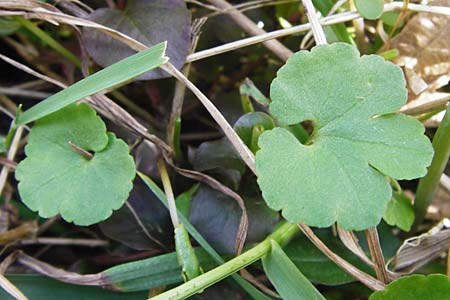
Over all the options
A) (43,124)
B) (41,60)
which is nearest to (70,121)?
(43,124)

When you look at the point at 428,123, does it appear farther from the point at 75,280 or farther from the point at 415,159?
the point at 75,280

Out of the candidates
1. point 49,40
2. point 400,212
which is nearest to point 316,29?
point 400,212

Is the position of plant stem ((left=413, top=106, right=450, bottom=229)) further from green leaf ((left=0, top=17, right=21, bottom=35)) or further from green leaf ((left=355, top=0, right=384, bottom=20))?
green leaf ((left=0, top=17, right=21, bottom=35))

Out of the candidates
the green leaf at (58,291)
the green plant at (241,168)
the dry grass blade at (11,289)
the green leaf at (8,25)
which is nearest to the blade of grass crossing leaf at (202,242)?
the green plant at (241,168)

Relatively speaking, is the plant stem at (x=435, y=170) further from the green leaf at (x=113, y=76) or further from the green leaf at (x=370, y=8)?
the green leaf at (x=113, y=76)

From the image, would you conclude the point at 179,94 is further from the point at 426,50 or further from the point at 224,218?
the point at 426,50
